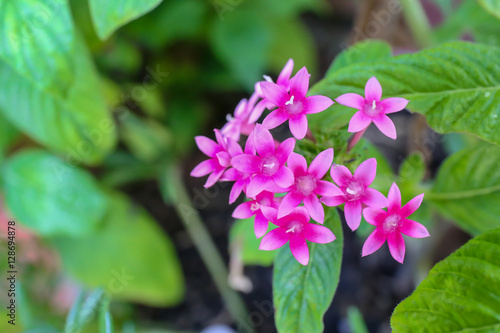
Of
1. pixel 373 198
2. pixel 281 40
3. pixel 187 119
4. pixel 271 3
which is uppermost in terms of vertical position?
pixel 373 198

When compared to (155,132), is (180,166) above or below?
below

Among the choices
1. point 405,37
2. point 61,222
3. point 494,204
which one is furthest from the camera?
point 405,37

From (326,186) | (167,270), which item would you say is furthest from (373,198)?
(167,270)

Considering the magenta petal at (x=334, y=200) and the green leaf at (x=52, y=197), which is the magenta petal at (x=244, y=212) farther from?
the green leaf at (x=52, y=197)

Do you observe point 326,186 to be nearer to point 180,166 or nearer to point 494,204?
point 494,204

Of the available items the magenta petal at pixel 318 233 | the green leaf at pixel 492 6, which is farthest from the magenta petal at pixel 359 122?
the green leaf at pixel 492 6

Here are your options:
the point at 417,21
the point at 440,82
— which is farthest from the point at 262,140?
the point at 417,21

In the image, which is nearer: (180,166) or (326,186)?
(326,186)
